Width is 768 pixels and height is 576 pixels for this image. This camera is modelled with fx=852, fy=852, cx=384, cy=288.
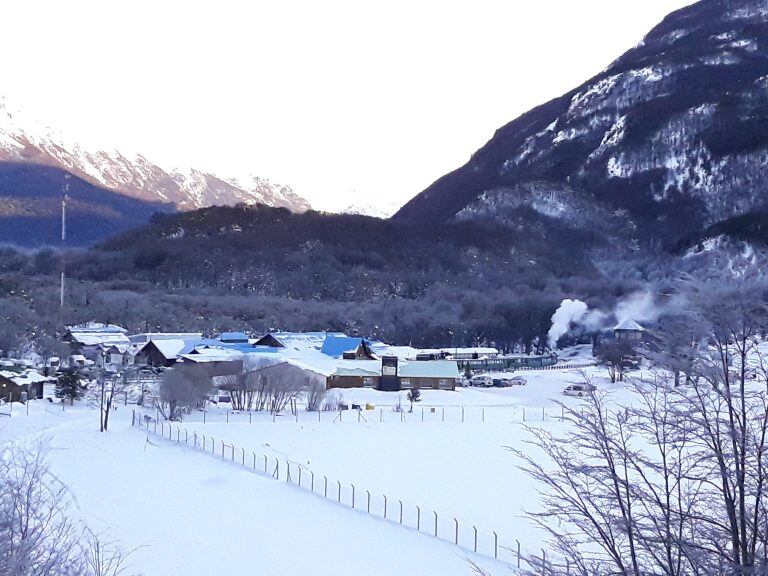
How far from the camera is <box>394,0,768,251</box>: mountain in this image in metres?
149

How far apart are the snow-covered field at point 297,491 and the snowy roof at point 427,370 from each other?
43.8ft

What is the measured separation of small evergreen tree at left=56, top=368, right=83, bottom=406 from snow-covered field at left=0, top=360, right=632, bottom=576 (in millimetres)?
3052

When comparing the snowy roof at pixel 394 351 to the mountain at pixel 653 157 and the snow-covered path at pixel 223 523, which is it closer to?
the snow-covered path at pixel 223 523

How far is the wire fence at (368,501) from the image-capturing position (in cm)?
1532

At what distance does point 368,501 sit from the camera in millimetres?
18750

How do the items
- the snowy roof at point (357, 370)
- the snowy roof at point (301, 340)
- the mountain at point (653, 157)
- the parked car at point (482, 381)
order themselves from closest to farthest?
the snowy roof at point (357, 370)
the parked car at point (482, 381)
the snowy roof at point (301, 340)
the mountain at point (653, 157)

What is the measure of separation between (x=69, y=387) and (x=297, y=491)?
69.0 ft

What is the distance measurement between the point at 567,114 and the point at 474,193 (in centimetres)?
3125

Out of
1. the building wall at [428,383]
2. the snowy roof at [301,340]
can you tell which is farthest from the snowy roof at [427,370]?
the snowy roof at [301,340]

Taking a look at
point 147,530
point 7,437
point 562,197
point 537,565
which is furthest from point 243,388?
point 562,197

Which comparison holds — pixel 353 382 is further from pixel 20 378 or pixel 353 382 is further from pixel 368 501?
pixel 368 501

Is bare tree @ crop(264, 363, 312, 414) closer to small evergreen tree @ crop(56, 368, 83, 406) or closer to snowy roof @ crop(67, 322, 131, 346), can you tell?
small evergreen tree @ crop(56, 368, 83, 406)

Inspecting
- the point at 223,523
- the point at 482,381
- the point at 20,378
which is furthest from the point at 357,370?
the point at 223,523

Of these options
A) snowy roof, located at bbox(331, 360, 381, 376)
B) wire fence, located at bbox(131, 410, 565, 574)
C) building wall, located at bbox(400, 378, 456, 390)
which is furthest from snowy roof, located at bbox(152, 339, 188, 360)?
wire fence, located at bbox(131, 410, 565, 574)
